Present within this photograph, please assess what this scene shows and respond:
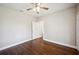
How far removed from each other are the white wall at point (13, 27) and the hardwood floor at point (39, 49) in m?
0.12

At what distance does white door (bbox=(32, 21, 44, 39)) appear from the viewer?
6.21 ft

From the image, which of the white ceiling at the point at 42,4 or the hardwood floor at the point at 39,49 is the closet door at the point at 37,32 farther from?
the white ceiling at the point at 42,4

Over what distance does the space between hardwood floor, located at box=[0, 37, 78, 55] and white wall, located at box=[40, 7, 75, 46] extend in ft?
0.38

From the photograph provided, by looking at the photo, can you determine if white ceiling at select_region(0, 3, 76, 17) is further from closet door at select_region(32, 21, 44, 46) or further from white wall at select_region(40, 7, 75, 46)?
closet door at select_region(32, 21, 44, 46)

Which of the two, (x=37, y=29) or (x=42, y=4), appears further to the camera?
(x=37, y=29)

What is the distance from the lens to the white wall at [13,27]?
1.76m

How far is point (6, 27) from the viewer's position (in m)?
1.79

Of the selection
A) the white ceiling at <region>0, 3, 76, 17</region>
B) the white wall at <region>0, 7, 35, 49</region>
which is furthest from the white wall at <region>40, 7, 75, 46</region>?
the white wall at <region>0, 7, 35, 49</region>

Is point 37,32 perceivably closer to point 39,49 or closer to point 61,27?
point 39,49

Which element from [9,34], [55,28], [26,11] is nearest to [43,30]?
[55,28]

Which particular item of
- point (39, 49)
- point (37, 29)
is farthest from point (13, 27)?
point (39, 49)

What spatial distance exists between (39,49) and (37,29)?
0.40 m

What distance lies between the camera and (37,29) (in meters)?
1.91

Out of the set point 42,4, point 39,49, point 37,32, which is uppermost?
point 42,4
